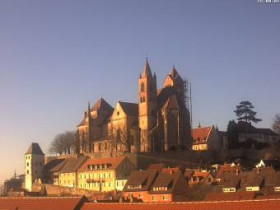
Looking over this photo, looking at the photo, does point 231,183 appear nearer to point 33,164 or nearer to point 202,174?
point 202,174

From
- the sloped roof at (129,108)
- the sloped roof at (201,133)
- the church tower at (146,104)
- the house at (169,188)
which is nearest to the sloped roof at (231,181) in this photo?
the house at (169,188)

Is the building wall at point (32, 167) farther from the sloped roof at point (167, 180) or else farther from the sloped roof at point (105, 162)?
the sloped roof at point (167, 180)

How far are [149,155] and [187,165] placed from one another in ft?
26.1

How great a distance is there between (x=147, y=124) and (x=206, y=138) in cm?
1400

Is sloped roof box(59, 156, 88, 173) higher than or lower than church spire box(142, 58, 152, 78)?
lower

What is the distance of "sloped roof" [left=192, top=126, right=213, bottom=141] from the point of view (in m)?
140

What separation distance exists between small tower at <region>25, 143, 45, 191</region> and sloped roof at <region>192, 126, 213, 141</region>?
34736mm

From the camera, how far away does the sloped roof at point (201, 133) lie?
460 feet

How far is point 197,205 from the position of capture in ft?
211

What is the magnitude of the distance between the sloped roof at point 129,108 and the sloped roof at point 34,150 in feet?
69.5

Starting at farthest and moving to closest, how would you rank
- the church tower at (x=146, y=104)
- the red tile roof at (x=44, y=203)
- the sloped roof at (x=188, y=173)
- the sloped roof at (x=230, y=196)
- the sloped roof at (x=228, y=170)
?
the church tower at (x=146, y=104)
the sloped roof at (x=188, y=173)
the sloped roof at (x=228, y=170)
the sloped roof at (x=230, y=196)
the red tile roof at (x=44, y=203)

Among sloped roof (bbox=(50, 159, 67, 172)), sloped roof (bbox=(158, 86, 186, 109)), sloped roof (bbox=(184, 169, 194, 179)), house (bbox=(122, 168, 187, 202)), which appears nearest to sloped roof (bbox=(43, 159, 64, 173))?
sloped roof (bbox=(50, 159, 67, 172))

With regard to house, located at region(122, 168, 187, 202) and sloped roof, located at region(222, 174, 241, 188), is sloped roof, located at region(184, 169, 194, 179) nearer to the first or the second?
house, located at region(122, 168, 187, 202)

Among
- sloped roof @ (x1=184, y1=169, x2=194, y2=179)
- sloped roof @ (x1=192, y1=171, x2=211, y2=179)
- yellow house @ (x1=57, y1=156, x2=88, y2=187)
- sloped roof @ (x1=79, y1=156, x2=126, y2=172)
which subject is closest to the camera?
sloped roof @ (x1=192, y1=171, x2=211, y2=179)
